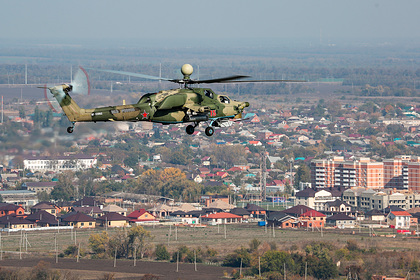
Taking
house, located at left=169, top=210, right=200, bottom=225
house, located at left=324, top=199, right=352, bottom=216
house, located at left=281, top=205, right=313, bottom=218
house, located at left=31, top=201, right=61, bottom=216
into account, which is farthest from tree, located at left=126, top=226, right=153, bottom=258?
house, located at left=324, top=199, right=352, bottom=216

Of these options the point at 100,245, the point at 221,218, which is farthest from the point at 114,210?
the point at 100,245

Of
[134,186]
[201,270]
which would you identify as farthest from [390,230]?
[134,186]

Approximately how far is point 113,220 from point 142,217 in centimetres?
298

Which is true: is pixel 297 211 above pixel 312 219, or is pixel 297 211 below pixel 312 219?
above

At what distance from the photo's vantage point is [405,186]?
443 feet

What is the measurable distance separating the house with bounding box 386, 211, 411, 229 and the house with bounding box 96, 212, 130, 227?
25.7 m

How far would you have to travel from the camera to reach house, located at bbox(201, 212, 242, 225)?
105 meters

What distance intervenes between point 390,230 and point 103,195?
42.6 metres

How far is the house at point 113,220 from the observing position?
101 meters

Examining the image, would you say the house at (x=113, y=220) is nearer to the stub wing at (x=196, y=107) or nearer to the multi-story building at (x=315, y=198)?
the multi-story building at (x=315, y=198)

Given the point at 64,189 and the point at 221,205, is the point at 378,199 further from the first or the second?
the point at 64,189

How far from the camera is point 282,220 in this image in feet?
332

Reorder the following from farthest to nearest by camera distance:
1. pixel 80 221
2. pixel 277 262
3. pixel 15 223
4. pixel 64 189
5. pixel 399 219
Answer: pixel 64 189 → pixel 399 219 → pixel 80 221 → pixel 15 223 → pixel 277 262

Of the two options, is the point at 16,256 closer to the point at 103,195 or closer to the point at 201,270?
the point at 201,270
